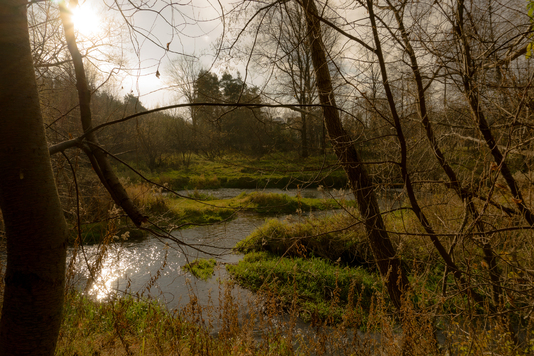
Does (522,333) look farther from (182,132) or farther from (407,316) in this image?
(182,132)

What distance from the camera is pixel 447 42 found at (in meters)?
2.50

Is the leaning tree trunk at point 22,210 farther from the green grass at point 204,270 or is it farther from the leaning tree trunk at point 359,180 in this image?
the green grass at point 204,270

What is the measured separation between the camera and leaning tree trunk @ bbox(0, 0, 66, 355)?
0.85m

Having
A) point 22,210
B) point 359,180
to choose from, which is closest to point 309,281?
point 359,180

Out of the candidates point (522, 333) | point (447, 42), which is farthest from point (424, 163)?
point (522, 333)

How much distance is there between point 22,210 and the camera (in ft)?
2.82

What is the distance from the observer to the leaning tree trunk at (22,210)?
0.85 m

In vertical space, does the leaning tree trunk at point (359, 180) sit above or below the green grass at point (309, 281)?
above

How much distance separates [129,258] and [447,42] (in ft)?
25.5

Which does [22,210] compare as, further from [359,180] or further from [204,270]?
[204,270]

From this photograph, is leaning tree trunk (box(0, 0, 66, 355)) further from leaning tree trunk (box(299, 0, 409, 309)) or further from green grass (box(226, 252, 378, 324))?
green grass (box(226, 252, 378, 324))

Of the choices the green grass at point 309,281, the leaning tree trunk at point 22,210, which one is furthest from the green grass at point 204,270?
the leaning tree trunk at point 22,210

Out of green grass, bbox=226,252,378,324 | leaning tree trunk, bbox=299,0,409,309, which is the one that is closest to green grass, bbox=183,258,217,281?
green grass, bbox=226,252,378,324

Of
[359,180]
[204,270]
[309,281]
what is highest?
[359,180]
